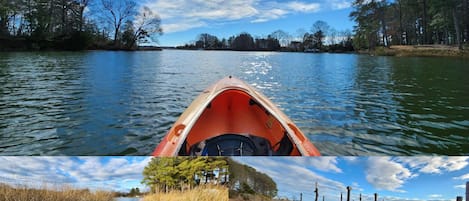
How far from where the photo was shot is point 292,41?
9.38 meters

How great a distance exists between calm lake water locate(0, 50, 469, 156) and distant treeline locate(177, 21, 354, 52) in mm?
697

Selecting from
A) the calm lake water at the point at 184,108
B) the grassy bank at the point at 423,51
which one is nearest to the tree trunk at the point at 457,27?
the grassy bank at the point at 423,51

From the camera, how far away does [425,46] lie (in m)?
20.4

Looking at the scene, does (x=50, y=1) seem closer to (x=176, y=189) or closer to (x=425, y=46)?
(x=176, y=189)

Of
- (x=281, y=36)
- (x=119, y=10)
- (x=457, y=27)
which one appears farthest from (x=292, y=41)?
(x=457, y=27)

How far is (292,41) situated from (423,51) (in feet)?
40.9

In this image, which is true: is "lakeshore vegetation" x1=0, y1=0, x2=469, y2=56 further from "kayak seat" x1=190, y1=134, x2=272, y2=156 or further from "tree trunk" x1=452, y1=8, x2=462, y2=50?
"kayak seat" x1=190, y1=134, x2=272, y2=156

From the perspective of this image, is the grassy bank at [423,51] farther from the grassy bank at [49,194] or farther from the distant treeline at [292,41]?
the grassy bank at [49,194]

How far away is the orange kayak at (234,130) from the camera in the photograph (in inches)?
103


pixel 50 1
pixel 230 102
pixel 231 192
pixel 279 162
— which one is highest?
pixel 50 1

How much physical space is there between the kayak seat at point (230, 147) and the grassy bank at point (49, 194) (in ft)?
2.45

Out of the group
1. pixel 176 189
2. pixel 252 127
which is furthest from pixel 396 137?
pixel 176 189

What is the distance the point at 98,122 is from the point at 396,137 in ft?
9.79

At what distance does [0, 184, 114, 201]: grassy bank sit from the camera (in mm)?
2908
